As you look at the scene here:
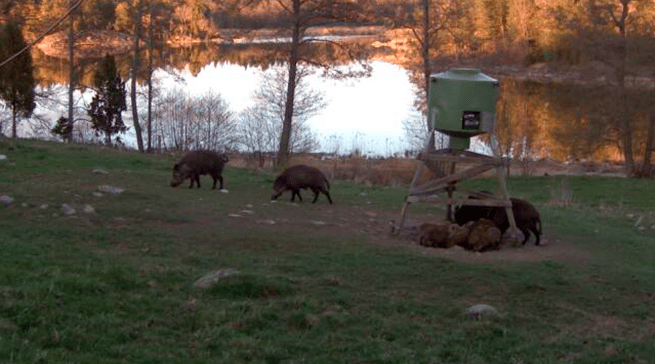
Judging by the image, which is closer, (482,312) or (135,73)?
(482,312)

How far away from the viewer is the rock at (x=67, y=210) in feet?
36.0

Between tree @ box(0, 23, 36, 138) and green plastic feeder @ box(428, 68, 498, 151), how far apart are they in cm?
2068

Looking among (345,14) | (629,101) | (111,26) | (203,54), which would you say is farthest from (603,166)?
(203,54)

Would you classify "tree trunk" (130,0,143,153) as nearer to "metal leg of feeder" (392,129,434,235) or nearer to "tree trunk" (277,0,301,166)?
"tree trunk" (277,0,301,166)

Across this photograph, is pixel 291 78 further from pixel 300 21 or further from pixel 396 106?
pixel 396 106

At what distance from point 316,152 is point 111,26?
14.7m

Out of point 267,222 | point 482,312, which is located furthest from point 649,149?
point 482,312

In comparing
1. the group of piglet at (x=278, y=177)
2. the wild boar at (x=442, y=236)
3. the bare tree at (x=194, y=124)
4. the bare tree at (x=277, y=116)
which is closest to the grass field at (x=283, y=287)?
the wild boar at (x=442, y=236)

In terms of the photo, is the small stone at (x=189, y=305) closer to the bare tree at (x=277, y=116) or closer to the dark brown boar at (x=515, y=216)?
the dark brown boar at (x=515, y=216)

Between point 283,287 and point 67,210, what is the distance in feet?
14.8

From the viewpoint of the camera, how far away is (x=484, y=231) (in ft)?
37.0

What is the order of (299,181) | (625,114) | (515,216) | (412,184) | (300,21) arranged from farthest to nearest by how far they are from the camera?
(625,114) < (300,21) < (299,181) < (412,184) < (515,216)

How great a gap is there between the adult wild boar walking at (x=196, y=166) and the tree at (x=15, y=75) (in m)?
15.5

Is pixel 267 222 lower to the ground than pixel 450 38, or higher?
lower
